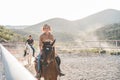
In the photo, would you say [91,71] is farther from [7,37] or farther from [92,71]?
[7,37]

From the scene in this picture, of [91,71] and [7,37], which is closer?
[91,71]

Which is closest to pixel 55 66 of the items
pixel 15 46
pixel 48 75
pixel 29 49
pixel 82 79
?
pixel 48 75

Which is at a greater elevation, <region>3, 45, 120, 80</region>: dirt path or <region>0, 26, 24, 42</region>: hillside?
<region>0, 26, 24, 42</region>: hillside

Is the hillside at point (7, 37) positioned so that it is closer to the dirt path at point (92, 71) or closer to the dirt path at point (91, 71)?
the dirt path at point (92, 71)

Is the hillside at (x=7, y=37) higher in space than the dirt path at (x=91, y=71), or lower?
higher

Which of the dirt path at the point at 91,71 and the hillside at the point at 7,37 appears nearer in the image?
the dirt path at the point at 91,71

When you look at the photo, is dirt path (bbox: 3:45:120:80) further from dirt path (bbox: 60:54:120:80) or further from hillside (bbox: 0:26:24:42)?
hillside (bbox: 0:26:24:42)

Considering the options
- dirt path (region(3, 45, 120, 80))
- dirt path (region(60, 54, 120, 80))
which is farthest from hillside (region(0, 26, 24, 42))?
dirt path (region(60, 54, 120, 80))

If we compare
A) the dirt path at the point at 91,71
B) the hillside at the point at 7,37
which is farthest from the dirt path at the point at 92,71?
the hillside at the point at 7,37

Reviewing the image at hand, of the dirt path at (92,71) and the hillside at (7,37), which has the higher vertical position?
the hillside at (7,37)

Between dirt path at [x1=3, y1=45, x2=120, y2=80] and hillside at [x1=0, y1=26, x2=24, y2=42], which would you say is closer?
dirt path at [x1=3, y1=45, x2=120, y2=80]

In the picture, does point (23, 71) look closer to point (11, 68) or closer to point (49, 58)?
point (11, 68)

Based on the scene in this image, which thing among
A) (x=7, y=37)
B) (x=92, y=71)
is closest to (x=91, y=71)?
(x=92, y=71)

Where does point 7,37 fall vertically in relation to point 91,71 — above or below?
above
